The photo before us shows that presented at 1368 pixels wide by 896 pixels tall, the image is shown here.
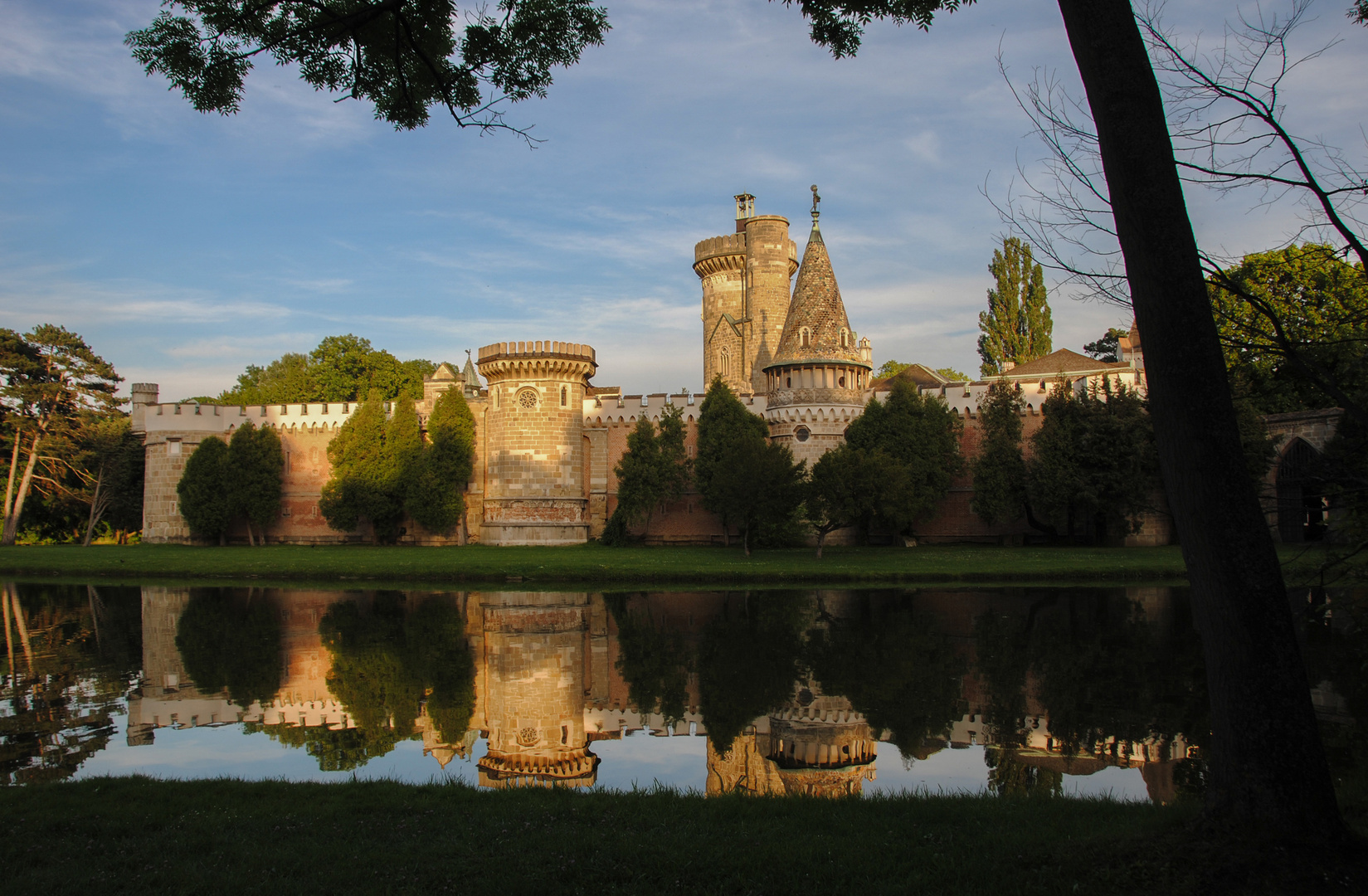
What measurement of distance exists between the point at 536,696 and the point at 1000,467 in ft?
81.0

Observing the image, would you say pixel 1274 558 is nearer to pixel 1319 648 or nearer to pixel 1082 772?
pixel 1082 772

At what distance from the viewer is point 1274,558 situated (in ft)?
14.4

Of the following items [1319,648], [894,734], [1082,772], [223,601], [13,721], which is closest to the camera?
[1082,772]

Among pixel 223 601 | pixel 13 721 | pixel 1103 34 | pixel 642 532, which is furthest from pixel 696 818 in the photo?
pixel 642 532

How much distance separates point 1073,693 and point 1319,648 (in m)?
4.58

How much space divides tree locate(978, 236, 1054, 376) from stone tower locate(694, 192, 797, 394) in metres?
13.0

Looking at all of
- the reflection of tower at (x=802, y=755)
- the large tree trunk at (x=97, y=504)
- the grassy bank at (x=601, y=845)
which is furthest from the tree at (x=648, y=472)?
the grassy bank at (x=601, y=845)

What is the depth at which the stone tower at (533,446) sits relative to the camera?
35.2 metres

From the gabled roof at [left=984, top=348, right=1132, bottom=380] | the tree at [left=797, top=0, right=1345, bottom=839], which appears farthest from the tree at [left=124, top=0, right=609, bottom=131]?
the gabled roof at [left=984, top=348, right=1132, bottom=380]

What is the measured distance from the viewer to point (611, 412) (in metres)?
37.8

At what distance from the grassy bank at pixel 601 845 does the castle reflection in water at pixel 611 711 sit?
4.20 ft

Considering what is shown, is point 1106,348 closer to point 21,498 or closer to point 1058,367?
point 1058,367

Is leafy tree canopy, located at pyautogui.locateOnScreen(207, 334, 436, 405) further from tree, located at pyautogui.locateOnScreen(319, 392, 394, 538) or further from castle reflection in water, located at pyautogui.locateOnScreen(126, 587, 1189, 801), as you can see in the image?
castle reflection in water, located at pyautogui.locateOnScreen(126, 587, 1189, 801)

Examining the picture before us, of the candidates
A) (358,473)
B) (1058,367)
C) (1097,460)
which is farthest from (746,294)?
Result: (358,473)
